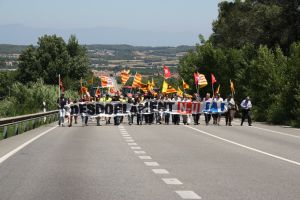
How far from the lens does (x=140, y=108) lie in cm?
4059

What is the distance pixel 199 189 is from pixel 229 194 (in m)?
0.70

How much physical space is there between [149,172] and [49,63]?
10136 centimetres

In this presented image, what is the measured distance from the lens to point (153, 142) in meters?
23.2

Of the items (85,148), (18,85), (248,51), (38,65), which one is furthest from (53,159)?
(38,65)

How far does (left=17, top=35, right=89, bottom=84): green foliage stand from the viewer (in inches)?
4476

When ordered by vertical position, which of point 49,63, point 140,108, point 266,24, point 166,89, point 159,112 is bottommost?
point 159,112

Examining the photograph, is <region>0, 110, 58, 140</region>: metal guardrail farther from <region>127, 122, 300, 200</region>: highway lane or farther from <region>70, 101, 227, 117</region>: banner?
<region>127, 122, 300, 200</region>: highway lane

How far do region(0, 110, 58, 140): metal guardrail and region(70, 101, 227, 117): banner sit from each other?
98.4 inches

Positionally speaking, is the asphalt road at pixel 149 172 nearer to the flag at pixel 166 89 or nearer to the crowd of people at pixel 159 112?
the crowd of people at pixel 159 112

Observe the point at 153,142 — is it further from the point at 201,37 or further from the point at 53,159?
the point at 201,37

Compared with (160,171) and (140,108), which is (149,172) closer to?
(160,171)

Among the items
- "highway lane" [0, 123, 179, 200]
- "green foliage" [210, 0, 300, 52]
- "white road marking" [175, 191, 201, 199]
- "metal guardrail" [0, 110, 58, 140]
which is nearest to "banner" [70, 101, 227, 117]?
"metal guardrail" [0, 110, 58, 140]

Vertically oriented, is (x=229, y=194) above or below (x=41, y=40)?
below

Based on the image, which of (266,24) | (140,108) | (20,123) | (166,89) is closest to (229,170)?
(20,123)
